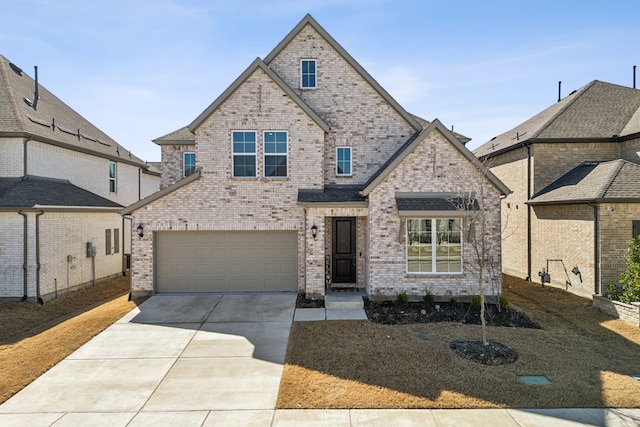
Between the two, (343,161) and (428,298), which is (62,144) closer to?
(343,161)

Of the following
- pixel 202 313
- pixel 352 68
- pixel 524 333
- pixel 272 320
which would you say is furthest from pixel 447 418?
pixel 352 68

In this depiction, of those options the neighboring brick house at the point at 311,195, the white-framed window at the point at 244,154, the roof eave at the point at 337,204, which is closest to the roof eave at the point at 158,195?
the neighboring brick house at the point at 311,195

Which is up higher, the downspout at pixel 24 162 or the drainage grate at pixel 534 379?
the downspout at pixel 24 162

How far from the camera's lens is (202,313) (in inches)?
442

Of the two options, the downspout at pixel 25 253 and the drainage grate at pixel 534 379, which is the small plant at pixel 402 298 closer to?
the drainage grate at pixel 534 379

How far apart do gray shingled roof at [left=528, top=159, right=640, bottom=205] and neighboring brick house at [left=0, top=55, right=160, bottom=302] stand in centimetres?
1847

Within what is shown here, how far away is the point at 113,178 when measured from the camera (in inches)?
785

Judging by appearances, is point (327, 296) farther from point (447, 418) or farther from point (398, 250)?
point (447, 418)

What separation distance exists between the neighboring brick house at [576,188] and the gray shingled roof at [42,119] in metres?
17.6

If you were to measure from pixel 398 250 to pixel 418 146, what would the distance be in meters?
3.49

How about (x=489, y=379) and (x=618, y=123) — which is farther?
(x=618, y=123)

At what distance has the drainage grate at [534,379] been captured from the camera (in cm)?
696

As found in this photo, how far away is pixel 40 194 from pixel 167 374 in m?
10.4

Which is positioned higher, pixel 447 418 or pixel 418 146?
pixel 418 146
